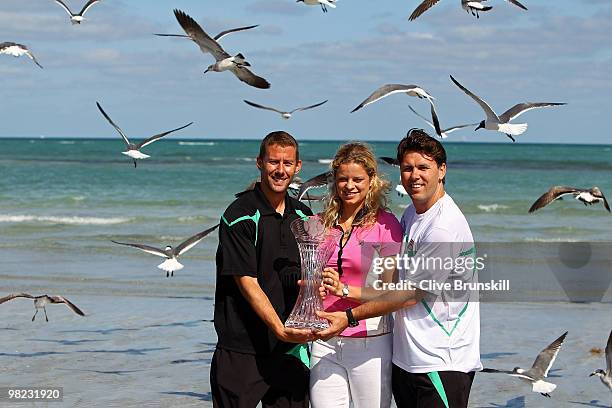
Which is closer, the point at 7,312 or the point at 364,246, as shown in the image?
the point at 364,246

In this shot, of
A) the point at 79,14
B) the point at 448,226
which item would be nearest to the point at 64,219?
the point at 79,14

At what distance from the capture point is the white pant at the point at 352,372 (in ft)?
14.4

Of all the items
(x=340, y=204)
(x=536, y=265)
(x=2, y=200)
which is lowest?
(x=340, y=204)

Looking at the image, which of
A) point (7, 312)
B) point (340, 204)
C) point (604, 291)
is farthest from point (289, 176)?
point (604, 291)

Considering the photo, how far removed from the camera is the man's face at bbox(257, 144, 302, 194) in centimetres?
451

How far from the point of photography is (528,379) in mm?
6988

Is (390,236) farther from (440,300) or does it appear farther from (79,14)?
(79,14)

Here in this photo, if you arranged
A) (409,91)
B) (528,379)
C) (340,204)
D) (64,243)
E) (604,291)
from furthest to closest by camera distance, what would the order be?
1. (64,243)
2. (604,291)
3. (409,91)
4. (528,379)
5. (340,204)

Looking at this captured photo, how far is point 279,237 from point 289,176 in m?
0.28

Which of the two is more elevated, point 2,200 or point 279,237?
point 2,200

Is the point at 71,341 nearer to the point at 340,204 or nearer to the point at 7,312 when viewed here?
the point at 7,312

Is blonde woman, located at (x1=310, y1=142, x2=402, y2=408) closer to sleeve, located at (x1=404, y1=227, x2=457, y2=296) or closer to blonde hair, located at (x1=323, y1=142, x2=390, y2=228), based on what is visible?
blonde hair, located at (x1=323, y1=142, x2=390, y2=228)

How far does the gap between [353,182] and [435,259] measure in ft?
1.71

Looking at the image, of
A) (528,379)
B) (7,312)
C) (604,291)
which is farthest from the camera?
(604,291)
